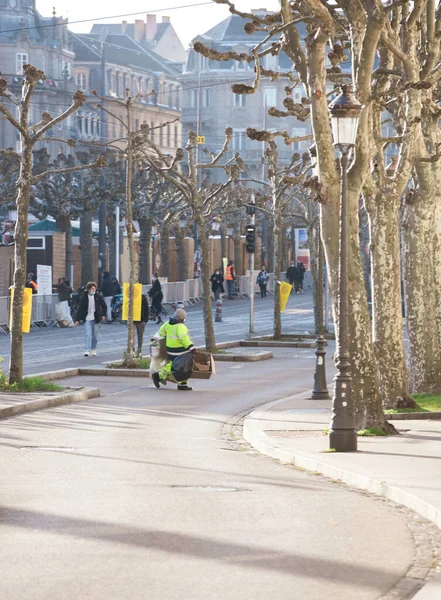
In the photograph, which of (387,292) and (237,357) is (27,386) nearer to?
(387,292)

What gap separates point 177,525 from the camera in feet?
34.8

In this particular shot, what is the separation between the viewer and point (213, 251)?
85562 mm

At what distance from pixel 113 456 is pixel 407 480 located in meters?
3.80

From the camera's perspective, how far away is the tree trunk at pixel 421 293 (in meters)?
23.5

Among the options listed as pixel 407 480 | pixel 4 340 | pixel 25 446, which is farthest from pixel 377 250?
pixel 4 340

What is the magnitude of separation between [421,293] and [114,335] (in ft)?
78.8

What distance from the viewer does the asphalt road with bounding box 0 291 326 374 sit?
115ft

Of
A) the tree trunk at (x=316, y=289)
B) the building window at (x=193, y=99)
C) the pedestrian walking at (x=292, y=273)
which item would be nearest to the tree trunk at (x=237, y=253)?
the pedestrian walking at (x=292, y=273)

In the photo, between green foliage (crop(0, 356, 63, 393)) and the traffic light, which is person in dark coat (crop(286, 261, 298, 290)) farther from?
green foliage (crop(0, 356, 63, 393))

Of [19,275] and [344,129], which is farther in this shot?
[19,275]

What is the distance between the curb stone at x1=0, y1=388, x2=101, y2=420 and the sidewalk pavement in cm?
318

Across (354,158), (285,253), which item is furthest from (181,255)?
(354,158)

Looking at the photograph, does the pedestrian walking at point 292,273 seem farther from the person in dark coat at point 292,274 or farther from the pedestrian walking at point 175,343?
the pedestrian walking at point 175,343

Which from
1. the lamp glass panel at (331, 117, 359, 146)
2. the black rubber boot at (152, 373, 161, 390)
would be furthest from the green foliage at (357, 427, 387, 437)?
the black rubber boot at (152, 373, 161, 390)
